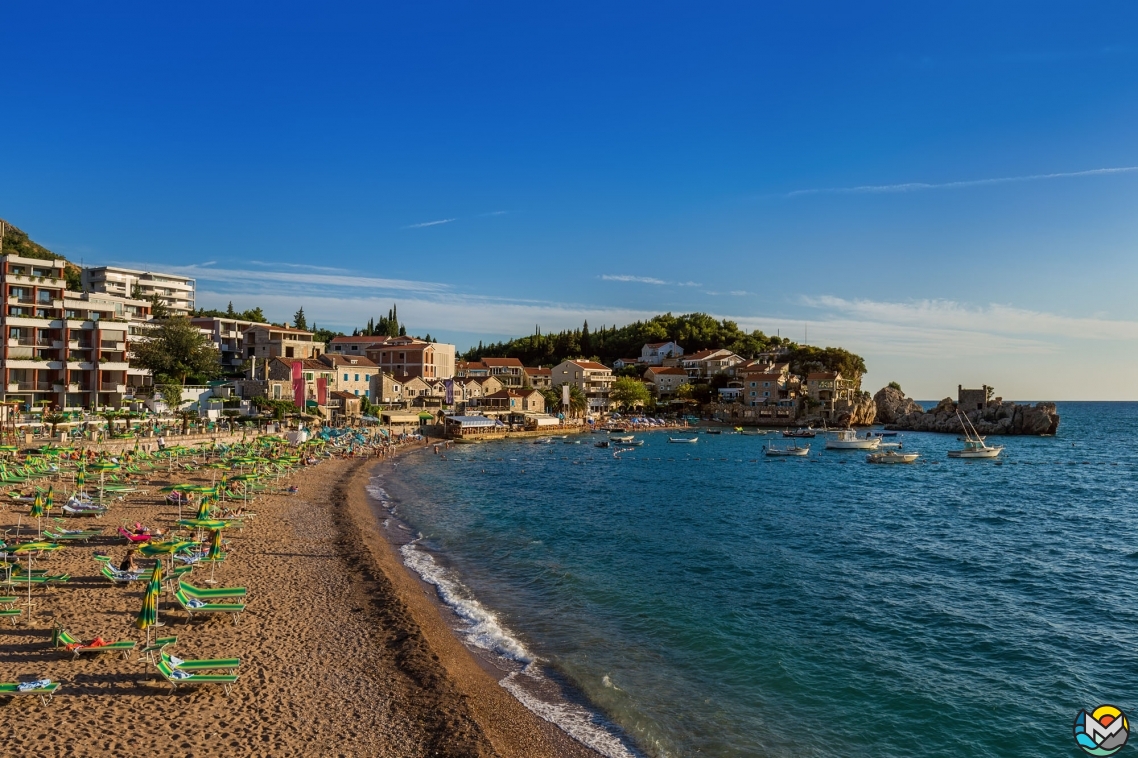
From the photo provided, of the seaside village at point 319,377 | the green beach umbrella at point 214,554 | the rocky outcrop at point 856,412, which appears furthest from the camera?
the rocky outcrop at point 856,412

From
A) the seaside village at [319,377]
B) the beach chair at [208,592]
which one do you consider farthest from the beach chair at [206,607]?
the seaside village at [319,377]

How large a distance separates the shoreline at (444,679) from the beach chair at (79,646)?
4.95 metres

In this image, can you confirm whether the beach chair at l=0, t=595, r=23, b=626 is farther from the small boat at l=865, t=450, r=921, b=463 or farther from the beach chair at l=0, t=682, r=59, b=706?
the small boat at l=865, t=450, r=921, b=463

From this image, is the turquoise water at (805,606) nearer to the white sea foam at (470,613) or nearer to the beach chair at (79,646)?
the white sea foam at (470,613)

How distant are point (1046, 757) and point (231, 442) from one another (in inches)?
2063

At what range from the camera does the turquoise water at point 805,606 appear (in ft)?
41.8

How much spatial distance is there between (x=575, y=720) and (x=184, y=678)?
7.05 metres

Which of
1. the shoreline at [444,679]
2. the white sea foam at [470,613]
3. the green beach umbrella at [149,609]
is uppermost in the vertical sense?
the green beach umbrella at [149,609]

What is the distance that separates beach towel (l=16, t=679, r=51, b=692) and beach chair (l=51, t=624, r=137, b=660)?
165 cm

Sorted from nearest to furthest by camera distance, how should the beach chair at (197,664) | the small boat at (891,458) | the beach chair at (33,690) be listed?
the beach chair at (33,690), the beach chair at (197,664), the small boat at (891,458)

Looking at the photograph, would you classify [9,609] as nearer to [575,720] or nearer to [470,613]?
[470,613]

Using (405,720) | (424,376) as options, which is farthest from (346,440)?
(405,720)

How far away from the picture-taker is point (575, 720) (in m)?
12.4

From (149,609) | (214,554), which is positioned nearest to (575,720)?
(149,609)
